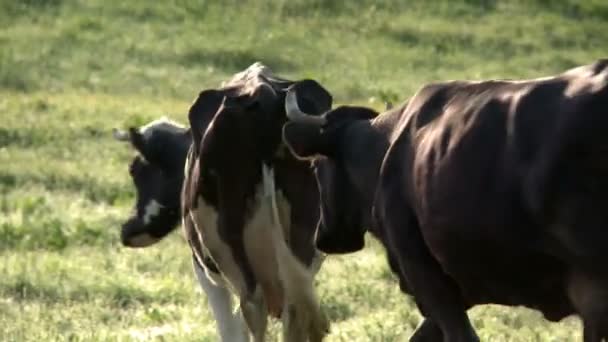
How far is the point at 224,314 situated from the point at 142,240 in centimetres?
165

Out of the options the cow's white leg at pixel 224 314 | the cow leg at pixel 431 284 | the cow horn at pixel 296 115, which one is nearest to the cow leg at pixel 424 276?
the cow leg at pixel 431 284

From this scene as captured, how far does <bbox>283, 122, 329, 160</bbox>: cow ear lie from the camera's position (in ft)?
26.8

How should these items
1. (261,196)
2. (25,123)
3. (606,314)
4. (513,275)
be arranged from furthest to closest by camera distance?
(25,123)
(261,196)
(513,275)
(606,314)

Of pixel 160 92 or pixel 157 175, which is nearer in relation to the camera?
pixel 157 175

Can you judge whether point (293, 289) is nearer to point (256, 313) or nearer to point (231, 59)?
point (256, 313)

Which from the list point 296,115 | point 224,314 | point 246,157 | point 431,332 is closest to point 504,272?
point 431,332

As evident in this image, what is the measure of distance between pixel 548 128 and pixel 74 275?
7.00 m

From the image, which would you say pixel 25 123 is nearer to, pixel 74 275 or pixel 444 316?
pixel 74 275

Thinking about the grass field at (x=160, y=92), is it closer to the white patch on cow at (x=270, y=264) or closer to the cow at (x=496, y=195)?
the white patch on cow at (x=270, y=264)

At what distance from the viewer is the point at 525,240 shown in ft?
21.1

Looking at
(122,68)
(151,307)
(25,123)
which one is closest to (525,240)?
(151,307)

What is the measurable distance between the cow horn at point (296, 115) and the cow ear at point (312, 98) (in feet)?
1.47

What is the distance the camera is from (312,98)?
9.27 metres

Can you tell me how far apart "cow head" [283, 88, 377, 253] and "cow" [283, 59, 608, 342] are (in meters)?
0.16
